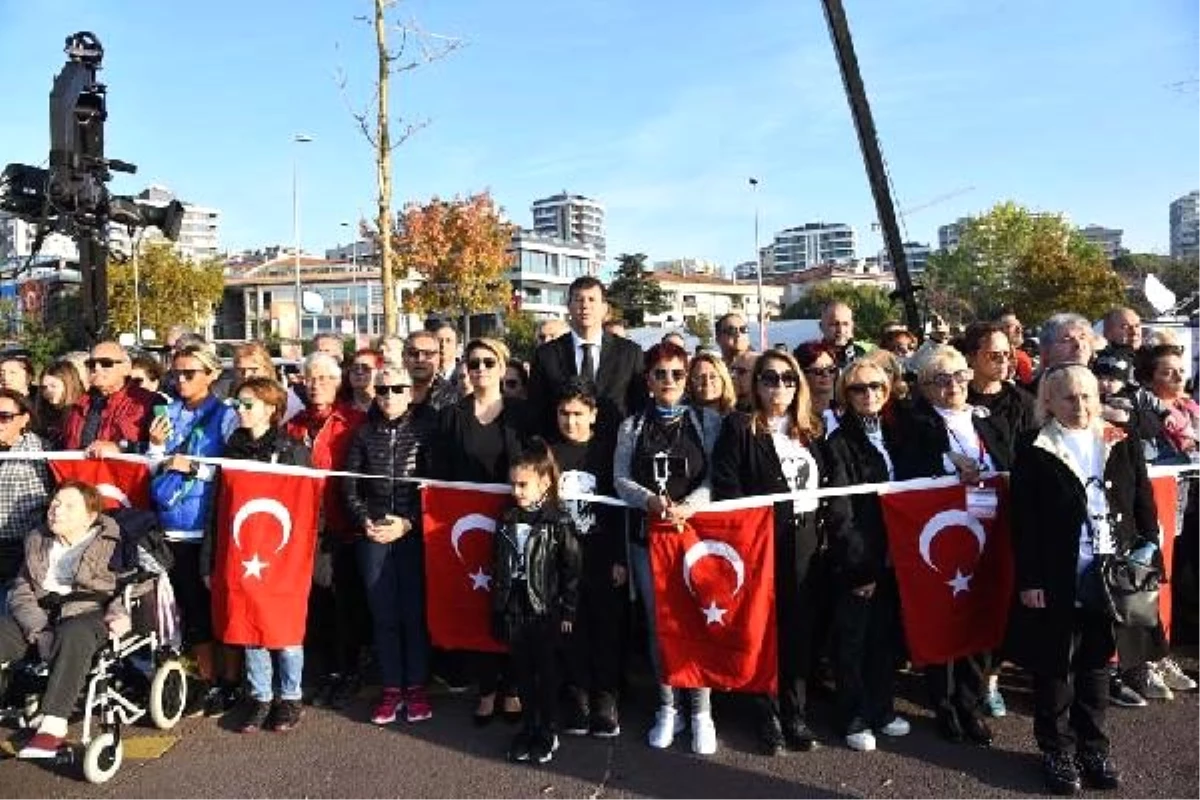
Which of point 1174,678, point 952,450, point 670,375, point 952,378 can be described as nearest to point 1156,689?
point 1174,678

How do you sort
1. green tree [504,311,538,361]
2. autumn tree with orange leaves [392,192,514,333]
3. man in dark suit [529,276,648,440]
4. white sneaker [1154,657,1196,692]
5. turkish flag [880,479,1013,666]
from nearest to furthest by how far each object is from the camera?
1. turkish flag [880,479,1013,666]
2. white sneaker [1154,657,1196,692]
3. man in dark suit [529,276,648,440]
4. autumn tree with orange leaves [392,192,514,333]
5. green tree [504,311,538,361]

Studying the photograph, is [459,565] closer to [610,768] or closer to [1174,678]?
[610,768]

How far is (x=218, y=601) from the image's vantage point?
5473mm

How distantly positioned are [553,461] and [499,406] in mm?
595

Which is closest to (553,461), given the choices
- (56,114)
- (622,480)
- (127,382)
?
(622,480)

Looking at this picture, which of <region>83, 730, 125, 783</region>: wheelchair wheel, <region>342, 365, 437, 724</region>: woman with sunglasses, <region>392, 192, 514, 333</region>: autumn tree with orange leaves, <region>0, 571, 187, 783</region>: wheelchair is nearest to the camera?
<region>83, 730, 125, 783</region>: wheelchair wheel

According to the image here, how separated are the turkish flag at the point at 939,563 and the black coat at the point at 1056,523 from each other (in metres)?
0.52

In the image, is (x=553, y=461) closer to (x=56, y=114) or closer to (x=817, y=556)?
(x=817, y=556)

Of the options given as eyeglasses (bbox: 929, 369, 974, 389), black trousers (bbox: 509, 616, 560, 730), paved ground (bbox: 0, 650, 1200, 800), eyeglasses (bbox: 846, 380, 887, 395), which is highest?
eyeglasses (bbox: 929, 369, 974, 389)

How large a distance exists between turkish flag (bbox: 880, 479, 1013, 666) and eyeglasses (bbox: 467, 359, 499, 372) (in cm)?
224

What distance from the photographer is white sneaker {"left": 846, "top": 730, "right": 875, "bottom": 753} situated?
15.5 feet

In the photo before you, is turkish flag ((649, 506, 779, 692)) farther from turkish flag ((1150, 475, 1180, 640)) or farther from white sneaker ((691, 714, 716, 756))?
turkish flag ((1150, 475, 1180, 640))

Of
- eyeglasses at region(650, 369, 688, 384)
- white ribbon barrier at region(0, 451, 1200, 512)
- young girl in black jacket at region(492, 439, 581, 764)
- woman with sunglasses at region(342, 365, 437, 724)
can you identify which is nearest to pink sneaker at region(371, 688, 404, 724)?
woman with sunglasses at region(342, 365, 437, 724)

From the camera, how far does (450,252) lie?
3772 centimetres
